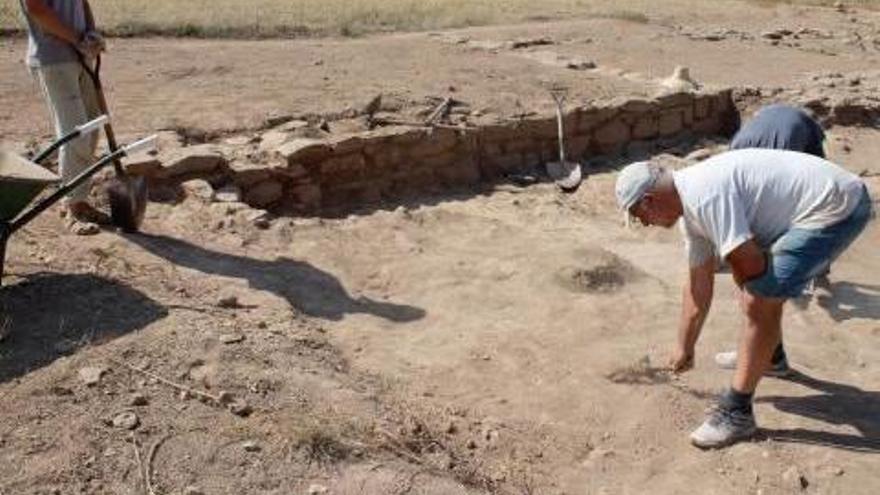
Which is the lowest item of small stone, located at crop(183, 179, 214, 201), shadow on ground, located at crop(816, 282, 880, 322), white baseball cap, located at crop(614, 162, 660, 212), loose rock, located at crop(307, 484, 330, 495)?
shadow on ground, located at crop(816, 282, 880, 322)

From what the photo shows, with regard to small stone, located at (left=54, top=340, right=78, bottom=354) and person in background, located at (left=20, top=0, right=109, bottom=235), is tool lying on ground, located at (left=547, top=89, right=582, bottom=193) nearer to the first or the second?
person in background, located at (left=20, top=0, right=109, bottom=235)

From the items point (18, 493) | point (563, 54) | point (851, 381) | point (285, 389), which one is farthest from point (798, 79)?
point (18, 493)

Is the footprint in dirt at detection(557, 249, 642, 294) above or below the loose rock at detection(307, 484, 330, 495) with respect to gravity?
below

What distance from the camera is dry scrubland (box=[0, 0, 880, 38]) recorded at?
1242cm

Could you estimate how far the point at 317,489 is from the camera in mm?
3639

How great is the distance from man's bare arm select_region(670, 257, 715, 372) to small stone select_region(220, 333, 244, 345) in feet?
6.57

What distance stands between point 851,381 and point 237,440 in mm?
3166

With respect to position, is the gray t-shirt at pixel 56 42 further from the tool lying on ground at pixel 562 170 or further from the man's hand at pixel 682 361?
the tool lying on ground at pixel 562 170

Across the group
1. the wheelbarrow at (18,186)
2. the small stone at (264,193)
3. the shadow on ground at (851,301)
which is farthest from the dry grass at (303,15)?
the shadow on ground at (851,301)

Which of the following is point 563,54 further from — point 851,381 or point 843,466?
point 843,466

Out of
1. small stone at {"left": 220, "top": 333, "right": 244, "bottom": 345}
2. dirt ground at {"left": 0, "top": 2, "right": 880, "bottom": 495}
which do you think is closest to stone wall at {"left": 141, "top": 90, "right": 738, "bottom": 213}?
dirt ground at {"left": 0, "top": 2, "right": 880, "bottom": 495}

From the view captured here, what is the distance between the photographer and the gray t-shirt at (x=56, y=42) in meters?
5.32

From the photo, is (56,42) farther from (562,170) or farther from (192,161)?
(562,170)

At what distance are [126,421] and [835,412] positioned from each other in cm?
322
